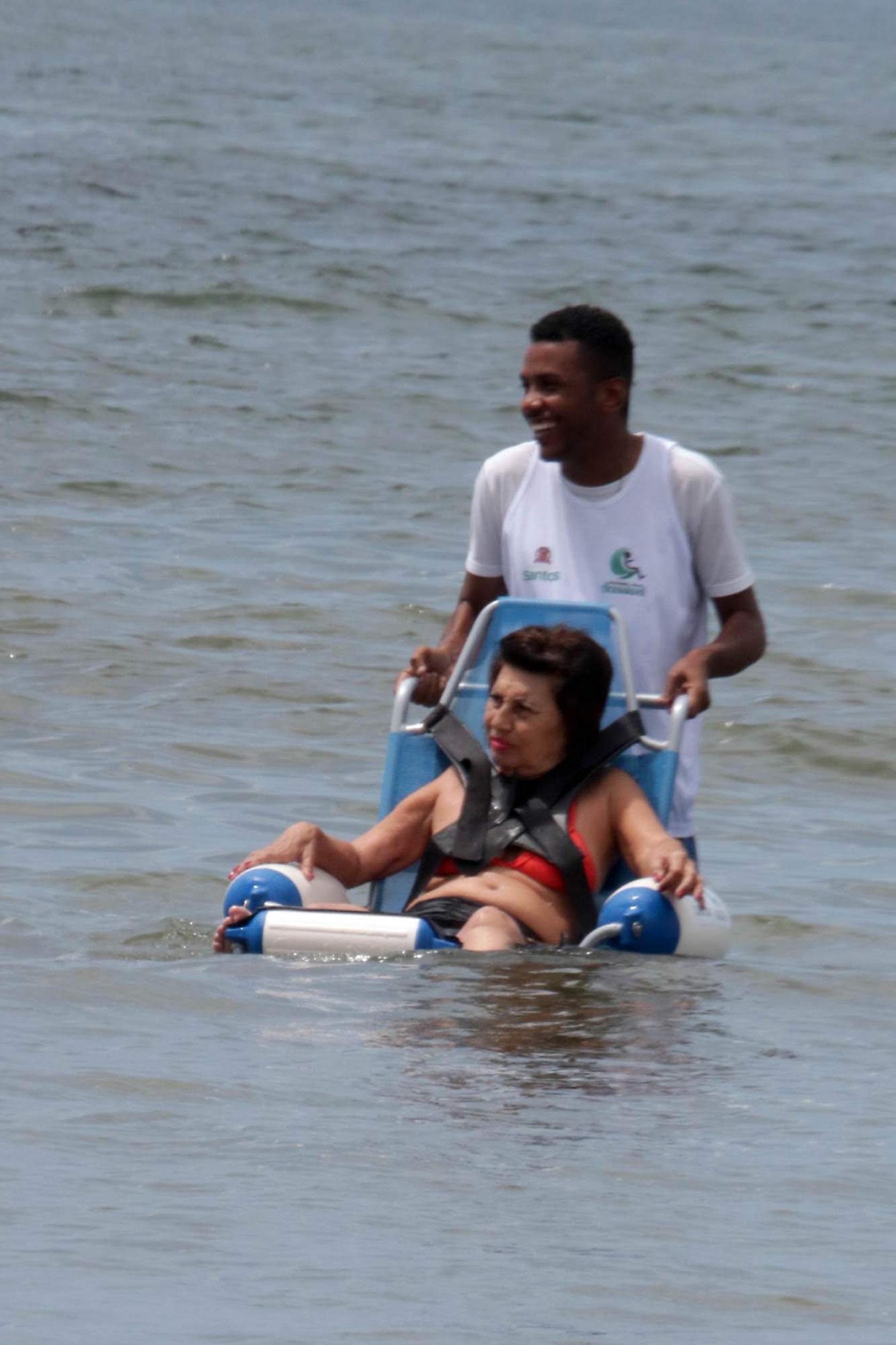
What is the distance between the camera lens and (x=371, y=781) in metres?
8.76

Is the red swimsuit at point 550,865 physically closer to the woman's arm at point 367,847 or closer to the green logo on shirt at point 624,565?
the woman's arm at point 367,847

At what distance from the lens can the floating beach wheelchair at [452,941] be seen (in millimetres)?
5742

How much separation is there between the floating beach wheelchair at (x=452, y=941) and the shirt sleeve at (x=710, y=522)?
24cm

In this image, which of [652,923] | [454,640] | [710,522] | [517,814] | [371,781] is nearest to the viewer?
[652,923]

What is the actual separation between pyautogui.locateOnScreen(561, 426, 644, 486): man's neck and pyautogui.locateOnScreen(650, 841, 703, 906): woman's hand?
2.78 ft

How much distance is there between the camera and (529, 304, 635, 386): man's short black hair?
589 centimetres

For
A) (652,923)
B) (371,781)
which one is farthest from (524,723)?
(371,781)

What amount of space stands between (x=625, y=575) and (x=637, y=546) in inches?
3.8

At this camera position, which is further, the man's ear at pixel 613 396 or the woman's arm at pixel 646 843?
the man's ear at pixel 613 396

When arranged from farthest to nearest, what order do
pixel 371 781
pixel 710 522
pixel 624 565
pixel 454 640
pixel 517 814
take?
pixel 371 781 → pixel 454 640 → pixel 517 814 → pixel 624 565 → pixel 710 522

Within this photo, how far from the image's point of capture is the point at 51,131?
30641mm

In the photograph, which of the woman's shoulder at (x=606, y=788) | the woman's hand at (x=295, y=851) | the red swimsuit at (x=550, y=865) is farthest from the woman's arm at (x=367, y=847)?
the woman's shoulder at (x=606, y=788)

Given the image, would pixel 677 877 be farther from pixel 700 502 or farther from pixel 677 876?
pixel 700 502

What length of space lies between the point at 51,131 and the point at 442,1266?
2790 centimetres
